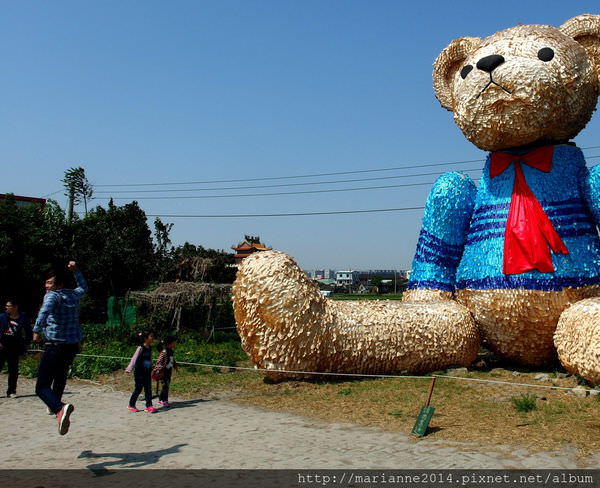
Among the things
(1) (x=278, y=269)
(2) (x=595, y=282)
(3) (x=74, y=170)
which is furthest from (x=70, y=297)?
(3) (x=74, y=170)

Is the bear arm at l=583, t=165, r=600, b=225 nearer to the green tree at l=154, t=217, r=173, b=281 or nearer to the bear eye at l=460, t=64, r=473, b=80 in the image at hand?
the bear eye at l=460, t=64, r=473, b=80

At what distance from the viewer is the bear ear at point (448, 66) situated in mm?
7045

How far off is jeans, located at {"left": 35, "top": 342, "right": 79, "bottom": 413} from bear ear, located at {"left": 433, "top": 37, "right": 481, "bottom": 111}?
16.7 ft

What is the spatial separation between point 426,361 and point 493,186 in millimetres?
2061

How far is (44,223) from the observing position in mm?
14258

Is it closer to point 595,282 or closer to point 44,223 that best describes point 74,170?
point 44,223

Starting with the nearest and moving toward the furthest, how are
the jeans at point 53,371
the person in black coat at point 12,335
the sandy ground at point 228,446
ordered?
the sandy ground at point 228,446 < the jeans at point 53,371 < the person in black coat at point 12,335

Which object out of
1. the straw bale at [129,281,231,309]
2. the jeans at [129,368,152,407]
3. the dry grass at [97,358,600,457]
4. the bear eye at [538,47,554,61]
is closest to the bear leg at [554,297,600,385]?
the dry grass at [97,358,600,457]

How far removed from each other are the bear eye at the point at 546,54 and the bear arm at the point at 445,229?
1.56m

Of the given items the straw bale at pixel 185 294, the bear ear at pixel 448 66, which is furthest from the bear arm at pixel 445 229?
the straw bale at pixel 185 294

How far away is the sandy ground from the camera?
12.3ft

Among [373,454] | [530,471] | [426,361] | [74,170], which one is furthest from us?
[74,170]

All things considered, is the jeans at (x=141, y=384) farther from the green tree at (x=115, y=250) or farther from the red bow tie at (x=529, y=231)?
the green tree at (x=115, y=250)

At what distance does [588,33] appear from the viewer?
636cm
